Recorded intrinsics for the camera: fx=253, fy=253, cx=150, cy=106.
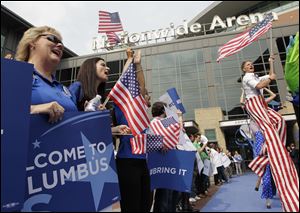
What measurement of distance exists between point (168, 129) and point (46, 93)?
7.16 ft

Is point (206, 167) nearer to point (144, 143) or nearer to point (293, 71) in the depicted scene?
point (144, 143)

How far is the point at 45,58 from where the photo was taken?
189 cm

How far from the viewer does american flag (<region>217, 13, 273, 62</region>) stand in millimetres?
3787

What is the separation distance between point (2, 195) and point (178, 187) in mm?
2363

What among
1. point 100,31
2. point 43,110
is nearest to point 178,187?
point 43,110

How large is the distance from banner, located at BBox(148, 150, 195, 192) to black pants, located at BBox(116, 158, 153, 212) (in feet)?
2.17

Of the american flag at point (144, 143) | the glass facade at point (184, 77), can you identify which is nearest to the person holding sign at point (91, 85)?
the american flag at point (144, 143)

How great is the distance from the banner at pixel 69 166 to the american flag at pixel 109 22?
297 centimetres

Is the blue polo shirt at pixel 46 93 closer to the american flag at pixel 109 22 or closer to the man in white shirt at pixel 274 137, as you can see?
the man in white shirt at pixel 274 137

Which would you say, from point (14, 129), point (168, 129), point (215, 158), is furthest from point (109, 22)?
point (215, 158)

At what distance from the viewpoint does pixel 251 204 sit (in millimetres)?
4746

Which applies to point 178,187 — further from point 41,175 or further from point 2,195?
point 2,195

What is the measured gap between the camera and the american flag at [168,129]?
347 cm

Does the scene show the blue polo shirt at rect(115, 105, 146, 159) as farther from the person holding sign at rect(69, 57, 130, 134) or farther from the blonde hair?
the blonde hair
